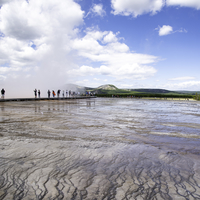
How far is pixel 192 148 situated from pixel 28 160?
15.5 feet

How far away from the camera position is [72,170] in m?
3.48

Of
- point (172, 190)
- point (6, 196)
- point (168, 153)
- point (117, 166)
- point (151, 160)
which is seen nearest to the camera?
point (6, 196)

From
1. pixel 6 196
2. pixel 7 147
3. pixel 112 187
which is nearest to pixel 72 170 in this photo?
pixel 112 187

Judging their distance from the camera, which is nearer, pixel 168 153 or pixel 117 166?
pixel 117 166

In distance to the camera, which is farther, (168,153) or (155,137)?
(155,137)

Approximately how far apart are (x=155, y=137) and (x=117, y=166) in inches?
122

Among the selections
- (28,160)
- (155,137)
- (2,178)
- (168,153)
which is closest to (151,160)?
(168,153)

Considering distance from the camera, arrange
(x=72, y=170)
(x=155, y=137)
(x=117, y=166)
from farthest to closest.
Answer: (x=155, y=137), (x=117, y=166), (x=72, y=170)

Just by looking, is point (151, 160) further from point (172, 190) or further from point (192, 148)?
point (192, 148)

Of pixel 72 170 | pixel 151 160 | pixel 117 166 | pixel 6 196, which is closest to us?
pixel 6 196

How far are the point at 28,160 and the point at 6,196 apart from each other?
4.34 feet

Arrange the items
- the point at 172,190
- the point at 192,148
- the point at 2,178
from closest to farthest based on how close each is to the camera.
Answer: the point at 172,190
the point at 2,178
the point at 192,148

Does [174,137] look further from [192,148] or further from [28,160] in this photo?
[28,160]

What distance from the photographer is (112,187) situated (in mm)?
2930
